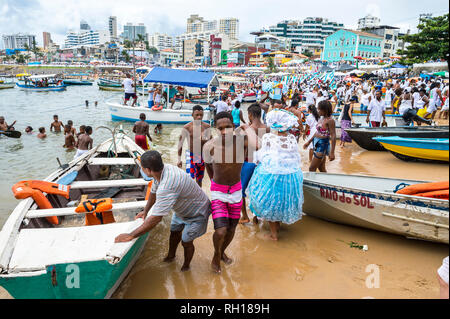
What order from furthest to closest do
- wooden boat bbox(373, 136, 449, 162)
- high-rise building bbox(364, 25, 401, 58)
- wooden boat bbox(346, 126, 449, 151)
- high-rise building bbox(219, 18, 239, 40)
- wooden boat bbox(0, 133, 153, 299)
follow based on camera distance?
high-rise building bbox(219, 18, 239, 40), high-rise building bbox(364, 25, 401, 58), wooden boat bbox(346, 126, 449, 151), wooden boat bbox(373, 136, 449, 162), wooden boat bbox(0, 133, 153, 299)

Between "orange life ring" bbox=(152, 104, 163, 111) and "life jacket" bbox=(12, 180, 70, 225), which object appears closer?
"life jacket" bbox=(12, 180, 70, 225)

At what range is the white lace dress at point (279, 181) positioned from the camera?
411 centimetres

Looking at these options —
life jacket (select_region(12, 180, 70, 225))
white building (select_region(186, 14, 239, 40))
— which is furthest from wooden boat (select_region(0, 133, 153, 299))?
white building (select_region(186, 14, 239, 40))

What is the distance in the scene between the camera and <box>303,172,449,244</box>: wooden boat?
3.39m

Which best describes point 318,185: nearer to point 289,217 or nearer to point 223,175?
point 289,217

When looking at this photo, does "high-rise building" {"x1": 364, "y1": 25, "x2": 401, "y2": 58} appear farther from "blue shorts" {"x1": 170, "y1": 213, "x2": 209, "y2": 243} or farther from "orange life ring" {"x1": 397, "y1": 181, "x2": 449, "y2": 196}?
"blue shorts" {"x1": 170, "y1": 213, "x2": 209, "y2": 243}

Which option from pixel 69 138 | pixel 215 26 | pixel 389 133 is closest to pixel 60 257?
pixel 389 133

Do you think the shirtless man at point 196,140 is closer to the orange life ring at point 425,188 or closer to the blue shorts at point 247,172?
the blue shorts at point 247,172

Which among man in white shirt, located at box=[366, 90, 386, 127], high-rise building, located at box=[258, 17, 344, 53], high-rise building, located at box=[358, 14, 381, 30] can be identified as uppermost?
high-rise building, located at box=[358, 14, 381, 30]

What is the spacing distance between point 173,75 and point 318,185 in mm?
12293

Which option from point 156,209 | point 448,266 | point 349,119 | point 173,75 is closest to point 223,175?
point 156,209

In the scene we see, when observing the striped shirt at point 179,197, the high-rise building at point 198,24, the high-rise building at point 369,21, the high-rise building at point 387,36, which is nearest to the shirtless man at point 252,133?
the striped shirt at point 179,197

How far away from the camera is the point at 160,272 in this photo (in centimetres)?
380

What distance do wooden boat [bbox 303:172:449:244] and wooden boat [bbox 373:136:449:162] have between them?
10.4 feet
